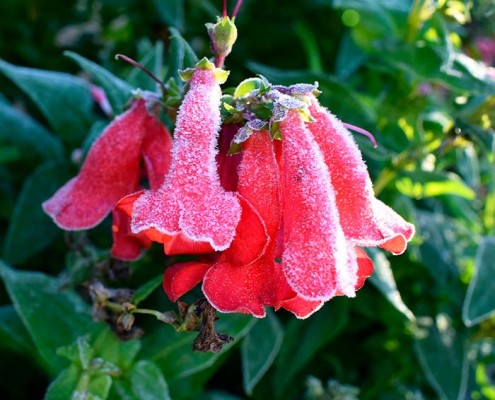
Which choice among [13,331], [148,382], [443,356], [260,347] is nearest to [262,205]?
[148,382]

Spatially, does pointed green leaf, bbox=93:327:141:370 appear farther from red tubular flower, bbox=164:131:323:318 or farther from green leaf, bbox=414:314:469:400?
green leaf, bbox=414:314:469:400

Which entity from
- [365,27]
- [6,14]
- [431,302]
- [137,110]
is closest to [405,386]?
[431,302]

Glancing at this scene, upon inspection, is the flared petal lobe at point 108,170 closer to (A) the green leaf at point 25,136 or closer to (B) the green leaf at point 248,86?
(B) the green leaf at point 248,86

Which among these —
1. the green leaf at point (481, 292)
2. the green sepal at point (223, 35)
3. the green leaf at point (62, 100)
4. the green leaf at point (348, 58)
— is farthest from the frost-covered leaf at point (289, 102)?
the green leaf at point (348, 58)

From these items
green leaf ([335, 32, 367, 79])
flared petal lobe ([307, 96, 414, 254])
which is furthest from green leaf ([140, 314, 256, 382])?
green leaf ([335, 32, 367, 79])

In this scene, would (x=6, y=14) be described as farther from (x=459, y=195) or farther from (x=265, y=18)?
(x=459, y=195)

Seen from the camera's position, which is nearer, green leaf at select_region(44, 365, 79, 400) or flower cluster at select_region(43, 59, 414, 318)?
flower cluster at select_region(43, 59, 414, 318)
